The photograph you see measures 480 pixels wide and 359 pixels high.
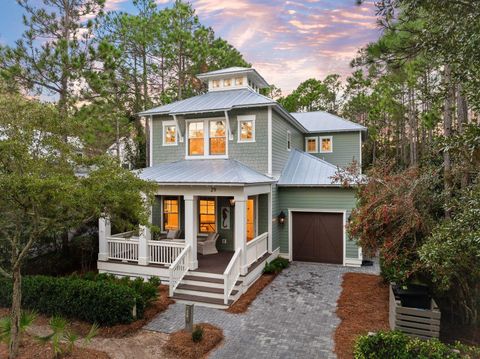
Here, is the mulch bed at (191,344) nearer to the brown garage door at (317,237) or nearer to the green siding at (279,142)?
the brown garage door at (317,237)

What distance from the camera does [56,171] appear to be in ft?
18.0

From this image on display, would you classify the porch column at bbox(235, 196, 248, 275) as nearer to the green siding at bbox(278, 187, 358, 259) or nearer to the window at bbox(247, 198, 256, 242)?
the window at bbox(247, 198, 256, 242)

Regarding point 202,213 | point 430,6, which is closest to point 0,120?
point 430,6

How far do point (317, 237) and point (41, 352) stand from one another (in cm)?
1055

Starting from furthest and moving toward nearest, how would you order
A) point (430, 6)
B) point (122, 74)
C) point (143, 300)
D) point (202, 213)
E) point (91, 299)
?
point (122, 74), point (202, 213), point (143, 300), point (91, 299), point (430, 6)

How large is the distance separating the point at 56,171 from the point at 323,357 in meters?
6.40

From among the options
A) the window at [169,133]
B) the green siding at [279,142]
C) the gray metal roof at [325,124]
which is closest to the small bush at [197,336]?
the green siding at [279,142]

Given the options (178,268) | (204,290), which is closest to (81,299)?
(178,268)

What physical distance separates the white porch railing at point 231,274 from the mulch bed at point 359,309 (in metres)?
3.11

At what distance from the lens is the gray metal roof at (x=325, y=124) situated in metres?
19.0

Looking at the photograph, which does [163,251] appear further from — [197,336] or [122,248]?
[197,336]

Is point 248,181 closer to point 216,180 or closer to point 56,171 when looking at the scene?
point 216,180

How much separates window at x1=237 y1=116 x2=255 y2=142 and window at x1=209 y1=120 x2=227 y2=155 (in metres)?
0.73

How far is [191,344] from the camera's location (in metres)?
6.39
